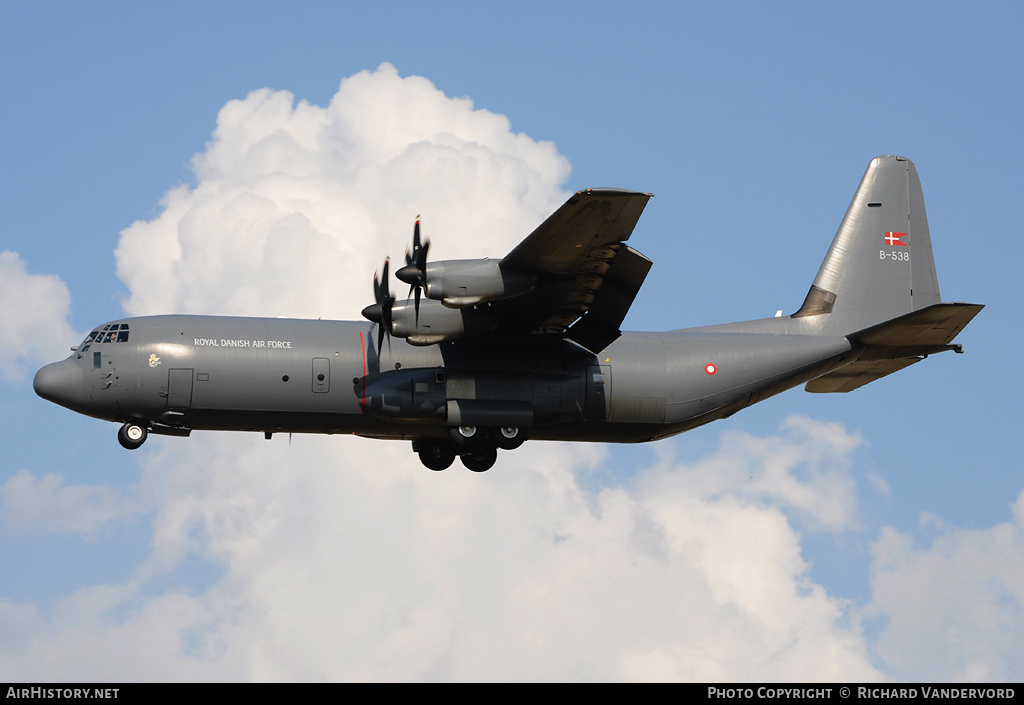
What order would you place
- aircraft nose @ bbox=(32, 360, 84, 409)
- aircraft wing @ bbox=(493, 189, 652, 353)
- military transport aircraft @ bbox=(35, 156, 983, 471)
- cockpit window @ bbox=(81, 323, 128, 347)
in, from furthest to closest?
cockpit window @ bbox=(81, 323, 128, 347), aircraft nose @ bbox=(32, 360, 84, 409), military transport aircraft @ bbox=(35, 156, 983, 471), aircraft wing @ bbox=(493, 189, 652, 353)

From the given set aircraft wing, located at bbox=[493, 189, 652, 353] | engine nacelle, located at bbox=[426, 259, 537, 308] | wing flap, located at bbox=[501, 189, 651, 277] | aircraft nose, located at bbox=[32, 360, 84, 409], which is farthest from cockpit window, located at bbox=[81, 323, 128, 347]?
wing flap, located at bbox=[501, 189, 651, 277]

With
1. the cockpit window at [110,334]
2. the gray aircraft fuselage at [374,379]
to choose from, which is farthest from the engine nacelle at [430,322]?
the cockpit window at [110,334]

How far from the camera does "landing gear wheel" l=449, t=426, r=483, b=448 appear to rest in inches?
989

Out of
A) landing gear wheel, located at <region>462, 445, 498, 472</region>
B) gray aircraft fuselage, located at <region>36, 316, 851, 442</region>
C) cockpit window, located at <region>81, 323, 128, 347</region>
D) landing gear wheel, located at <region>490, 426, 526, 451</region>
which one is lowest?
landing gear wheel, located at <region>462, 445, 498, 472</region>

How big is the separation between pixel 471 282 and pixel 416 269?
1.13m

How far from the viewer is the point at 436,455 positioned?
27234 millimetres

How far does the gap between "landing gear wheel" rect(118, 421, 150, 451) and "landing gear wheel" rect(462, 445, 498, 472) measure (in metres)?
6.41

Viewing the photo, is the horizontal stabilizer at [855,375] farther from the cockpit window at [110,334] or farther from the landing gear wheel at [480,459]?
the cockpit window at [110,334]

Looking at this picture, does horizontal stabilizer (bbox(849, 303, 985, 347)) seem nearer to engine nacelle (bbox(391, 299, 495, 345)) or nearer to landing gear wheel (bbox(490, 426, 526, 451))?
landing gear wheel (bbox(490, 426, 526, 451))

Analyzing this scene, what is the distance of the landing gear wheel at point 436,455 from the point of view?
1072 inches

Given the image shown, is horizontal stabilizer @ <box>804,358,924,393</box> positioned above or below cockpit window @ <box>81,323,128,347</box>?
below

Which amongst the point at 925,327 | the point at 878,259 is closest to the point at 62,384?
the point at 925,327

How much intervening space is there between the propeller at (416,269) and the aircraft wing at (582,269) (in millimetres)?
1450
